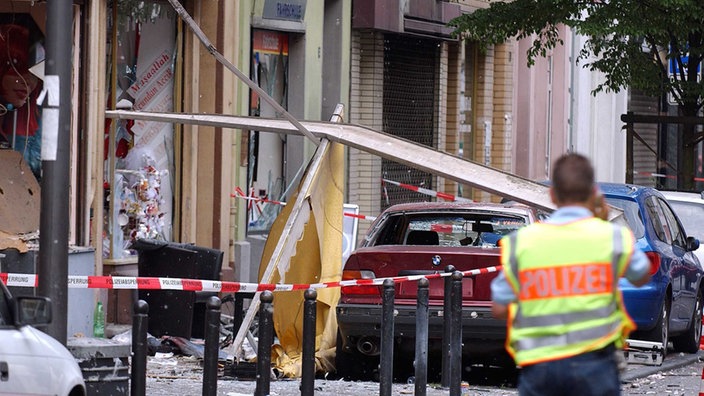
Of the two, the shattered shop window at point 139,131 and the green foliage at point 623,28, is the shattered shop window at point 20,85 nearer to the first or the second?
the shattered shop window at point 139,131

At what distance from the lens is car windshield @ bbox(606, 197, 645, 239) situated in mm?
14844

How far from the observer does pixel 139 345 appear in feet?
28.5

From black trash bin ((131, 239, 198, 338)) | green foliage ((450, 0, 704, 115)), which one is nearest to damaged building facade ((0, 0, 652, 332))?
black trash bin ((131, 239, 198, 338))

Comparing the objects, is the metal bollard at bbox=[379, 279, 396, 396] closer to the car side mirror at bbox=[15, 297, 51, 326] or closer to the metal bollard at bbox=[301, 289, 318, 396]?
the metal bollard at bbox=[301, 289, 318, 396]

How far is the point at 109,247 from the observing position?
16.6 metres

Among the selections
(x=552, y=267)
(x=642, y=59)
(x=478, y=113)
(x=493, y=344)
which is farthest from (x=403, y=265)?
(x=478, y=113)

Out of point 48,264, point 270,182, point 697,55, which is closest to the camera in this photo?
point 48,264

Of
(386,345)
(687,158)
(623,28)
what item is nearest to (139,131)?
(386,345)

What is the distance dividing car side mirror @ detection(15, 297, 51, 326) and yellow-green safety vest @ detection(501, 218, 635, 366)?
216cm

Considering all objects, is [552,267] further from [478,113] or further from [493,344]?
[478,113]

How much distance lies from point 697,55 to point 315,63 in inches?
257

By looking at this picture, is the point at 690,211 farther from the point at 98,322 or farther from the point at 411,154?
the point at 411,154

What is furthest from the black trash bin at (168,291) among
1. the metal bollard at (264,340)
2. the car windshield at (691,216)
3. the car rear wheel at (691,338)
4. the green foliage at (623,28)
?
the green foliage at (623,28)

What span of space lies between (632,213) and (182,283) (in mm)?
5229
